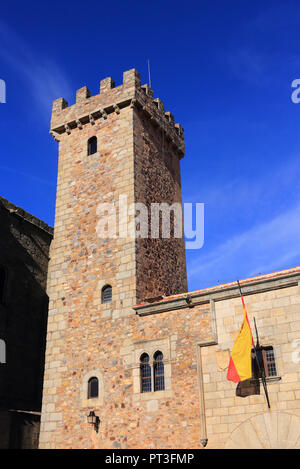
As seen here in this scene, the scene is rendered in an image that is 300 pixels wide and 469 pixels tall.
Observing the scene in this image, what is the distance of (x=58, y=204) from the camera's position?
19766 mm

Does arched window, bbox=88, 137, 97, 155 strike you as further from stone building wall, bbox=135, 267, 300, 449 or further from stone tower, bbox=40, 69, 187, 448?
stone building wall, bbox=135, 267, 300, 449

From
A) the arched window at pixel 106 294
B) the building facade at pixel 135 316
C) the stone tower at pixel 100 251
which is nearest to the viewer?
the building facade at pixel 135 316

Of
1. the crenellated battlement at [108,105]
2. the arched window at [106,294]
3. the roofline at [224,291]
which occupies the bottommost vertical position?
the roofline at [224,291]

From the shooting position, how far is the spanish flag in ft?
41.8

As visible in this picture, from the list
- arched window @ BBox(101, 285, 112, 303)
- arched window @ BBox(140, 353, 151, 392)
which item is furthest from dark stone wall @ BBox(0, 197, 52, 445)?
arched window @ BBox(140, 353, 151, 392)

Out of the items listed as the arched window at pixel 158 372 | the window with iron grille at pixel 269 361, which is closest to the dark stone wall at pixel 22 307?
the arched window at pixel 158 372

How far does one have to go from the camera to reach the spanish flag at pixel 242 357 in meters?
12.7

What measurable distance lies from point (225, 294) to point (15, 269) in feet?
30.7

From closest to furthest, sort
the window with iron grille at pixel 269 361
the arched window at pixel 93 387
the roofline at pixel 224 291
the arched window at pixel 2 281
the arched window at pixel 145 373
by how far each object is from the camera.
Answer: the window with iron grille at pixel 269 361
the roofline at pixel 224 291
the arched window at pixel 145 373
the arched window at pixel 93 387
the arched window at pixel 2 281

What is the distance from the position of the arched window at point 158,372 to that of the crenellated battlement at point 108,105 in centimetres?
991

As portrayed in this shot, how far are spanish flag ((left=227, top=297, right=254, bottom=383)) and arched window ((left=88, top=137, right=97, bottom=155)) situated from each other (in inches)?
396

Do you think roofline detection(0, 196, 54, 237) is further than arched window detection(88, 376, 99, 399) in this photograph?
Yes

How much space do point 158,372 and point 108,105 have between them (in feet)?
35.5

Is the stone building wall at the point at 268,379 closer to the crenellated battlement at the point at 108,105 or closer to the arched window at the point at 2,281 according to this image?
the arched window at the point at 2,281
